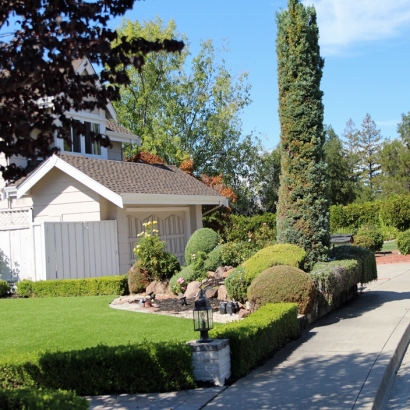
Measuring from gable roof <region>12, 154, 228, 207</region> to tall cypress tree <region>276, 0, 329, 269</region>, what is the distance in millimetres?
5745

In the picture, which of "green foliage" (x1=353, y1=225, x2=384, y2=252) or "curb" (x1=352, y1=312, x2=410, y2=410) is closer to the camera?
"curb" (x1=352, y1=312, x2=410, y2=410)

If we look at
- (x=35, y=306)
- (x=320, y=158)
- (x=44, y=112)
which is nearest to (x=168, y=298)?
(x=35, y=306)

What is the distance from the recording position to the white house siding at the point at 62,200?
1795 centimetres

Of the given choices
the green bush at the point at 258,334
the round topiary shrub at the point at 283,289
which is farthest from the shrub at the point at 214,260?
the green bush at the point at 258,334

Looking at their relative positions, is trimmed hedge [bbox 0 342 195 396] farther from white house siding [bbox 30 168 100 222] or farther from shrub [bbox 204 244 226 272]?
white house siding [bbox 30 168 100 222]

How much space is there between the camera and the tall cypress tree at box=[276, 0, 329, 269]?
13.4 metres

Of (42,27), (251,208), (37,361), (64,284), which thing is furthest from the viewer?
(251,208)

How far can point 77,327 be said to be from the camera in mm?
10508

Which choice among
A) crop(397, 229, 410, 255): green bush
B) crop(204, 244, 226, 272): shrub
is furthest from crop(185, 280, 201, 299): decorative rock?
crop(397, 229, 410, 255): green bush

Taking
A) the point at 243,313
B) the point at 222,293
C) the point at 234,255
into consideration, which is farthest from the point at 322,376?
the point at 234,255

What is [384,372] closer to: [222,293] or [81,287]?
[222,293]

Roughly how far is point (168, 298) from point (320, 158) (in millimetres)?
4868

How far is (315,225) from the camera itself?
1336 centimetres

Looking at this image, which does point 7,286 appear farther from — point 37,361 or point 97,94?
point 97,94
